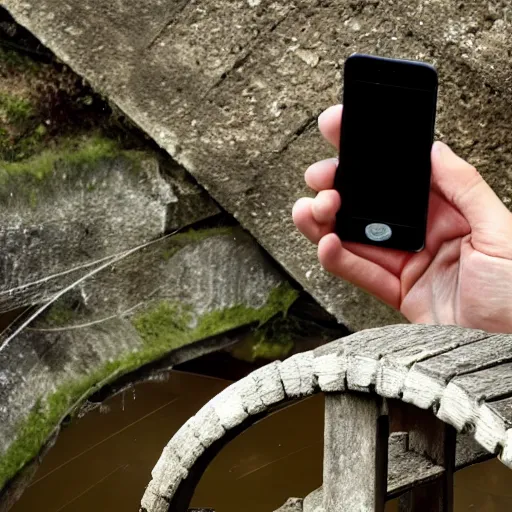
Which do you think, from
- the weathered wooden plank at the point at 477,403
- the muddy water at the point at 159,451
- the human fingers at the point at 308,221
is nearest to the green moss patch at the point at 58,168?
the muddy water at the point at 159,451

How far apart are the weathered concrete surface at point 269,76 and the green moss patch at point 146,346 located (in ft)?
0.38

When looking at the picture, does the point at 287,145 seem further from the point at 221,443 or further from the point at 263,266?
the point at 221,443

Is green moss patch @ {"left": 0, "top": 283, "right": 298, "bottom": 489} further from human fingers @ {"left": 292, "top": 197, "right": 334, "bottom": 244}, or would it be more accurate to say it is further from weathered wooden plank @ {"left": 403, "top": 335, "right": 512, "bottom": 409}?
weathered wooden plank @ {"left": 403, "top": 335, "right": 512, "bottom": 409}

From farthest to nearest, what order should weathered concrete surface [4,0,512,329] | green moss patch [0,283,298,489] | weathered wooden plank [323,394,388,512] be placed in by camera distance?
green moss patch [0,283,298,489]
weathered concrete surface [4,0,512,329]
weathered wooden plank [323,394,388,512]

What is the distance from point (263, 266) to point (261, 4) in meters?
0.48

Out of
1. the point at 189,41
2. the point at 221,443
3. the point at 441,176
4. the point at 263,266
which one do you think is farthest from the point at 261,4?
the point at 221,443

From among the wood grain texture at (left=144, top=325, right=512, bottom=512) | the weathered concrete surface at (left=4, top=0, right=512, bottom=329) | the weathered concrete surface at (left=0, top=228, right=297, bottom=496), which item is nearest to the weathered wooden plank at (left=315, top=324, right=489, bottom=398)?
the wood grain texture at (left=144, top=325, right=512, bottom=512)

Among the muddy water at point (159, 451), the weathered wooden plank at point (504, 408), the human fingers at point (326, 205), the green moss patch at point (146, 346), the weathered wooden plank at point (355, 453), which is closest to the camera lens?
the weathered wooden plank at point (504, 408)

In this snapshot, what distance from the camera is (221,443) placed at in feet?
3.80

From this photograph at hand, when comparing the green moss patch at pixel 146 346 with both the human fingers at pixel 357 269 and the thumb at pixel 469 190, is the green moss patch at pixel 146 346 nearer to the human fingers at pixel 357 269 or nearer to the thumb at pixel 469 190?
the human fingers at pixel 357 269

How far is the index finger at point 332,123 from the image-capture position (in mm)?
1303

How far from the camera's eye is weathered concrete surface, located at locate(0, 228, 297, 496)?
1.82 metres

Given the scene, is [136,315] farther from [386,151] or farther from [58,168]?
[386,151]

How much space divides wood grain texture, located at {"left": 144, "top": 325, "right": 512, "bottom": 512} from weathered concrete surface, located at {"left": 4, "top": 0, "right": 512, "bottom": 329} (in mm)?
652
